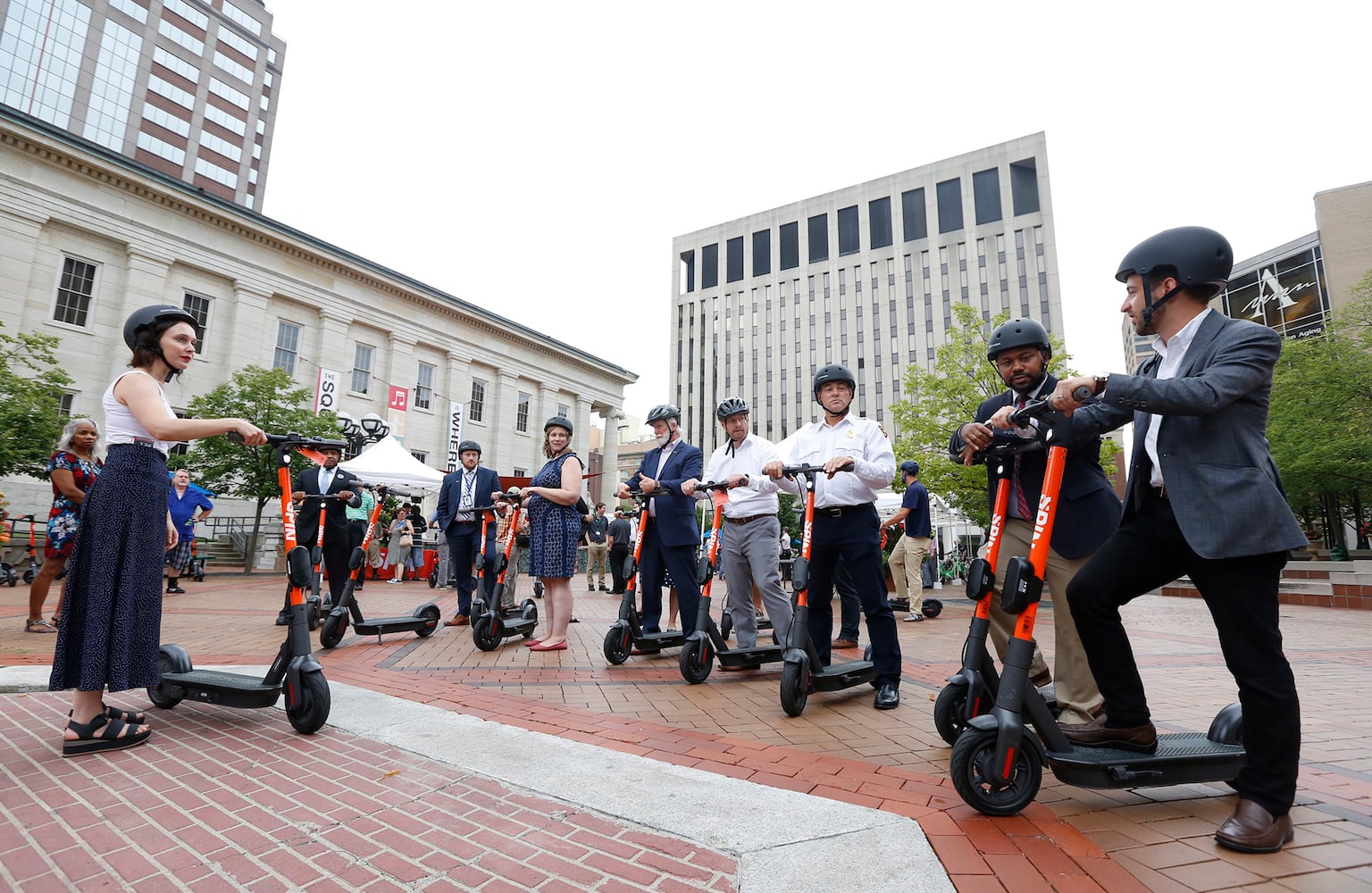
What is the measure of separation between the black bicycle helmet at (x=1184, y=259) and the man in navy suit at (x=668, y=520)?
334 centimetres

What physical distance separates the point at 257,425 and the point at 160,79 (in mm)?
43204

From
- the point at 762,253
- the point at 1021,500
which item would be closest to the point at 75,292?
the point at 1021,500

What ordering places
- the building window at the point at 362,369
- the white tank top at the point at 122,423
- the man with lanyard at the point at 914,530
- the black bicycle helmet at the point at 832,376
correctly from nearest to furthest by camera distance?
the white tank top at the point at 122,423
the black bicycle helmet at the point at 832,376
the man with lanyard at the point at 914,530
the building window at the point at 362,369

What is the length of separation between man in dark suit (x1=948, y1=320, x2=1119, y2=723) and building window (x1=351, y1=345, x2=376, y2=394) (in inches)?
1154

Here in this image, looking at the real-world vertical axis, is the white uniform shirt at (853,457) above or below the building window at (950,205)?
below

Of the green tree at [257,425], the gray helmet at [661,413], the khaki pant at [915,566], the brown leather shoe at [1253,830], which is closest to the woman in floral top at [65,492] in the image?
the gray helmet at [661,413]

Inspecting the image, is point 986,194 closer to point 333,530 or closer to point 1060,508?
point 333,530

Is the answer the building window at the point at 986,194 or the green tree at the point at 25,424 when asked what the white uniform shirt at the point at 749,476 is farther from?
the building window at the point at 986,194

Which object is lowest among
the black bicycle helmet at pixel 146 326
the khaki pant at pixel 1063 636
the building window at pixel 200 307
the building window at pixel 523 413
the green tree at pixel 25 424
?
the khaki pant at pixel 1063 636

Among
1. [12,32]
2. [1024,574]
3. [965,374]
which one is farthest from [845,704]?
[12,32]

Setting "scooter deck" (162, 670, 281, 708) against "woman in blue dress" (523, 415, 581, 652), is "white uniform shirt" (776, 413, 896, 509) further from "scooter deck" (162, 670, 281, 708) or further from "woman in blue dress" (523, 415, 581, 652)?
"scooter deck" (162, 670, 281, 708)

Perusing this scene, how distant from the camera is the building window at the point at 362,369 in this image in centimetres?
2788

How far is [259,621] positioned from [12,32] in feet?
183

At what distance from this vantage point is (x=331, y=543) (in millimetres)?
6766
